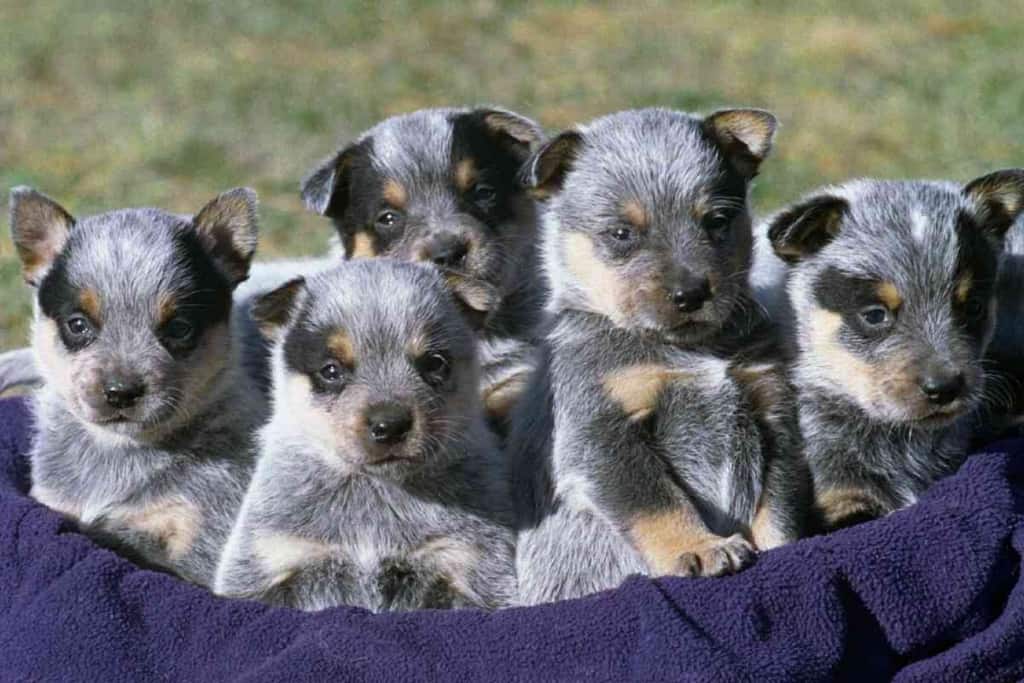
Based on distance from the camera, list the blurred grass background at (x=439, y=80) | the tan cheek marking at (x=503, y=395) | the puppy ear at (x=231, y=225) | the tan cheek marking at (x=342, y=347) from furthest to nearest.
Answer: the blurred grass background at (x=439, y=80)
the tan cheek marking at (x=503, y=395)
the puppy ear at (x=231, y=225)
the tan cheek marking at (x=342, y=347)

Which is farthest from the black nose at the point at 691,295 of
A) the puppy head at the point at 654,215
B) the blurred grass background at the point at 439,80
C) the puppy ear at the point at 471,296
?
the blurred grass background at the point at 439,80

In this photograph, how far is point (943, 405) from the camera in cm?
449

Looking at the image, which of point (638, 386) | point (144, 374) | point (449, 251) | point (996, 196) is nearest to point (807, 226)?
point (996, 196)

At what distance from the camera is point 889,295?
4.59 m

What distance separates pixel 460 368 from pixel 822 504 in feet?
4.08

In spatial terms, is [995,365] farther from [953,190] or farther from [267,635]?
[267,635]

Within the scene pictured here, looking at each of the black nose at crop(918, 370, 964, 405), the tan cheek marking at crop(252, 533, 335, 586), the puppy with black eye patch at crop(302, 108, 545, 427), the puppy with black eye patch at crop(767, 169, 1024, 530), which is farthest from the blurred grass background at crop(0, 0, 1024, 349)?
the black nose at crop(918, 370, 964, 405)

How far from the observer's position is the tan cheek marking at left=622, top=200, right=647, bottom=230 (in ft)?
15.8

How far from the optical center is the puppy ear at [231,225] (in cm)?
529

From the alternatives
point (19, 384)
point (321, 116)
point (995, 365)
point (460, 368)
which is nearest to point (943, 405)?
point (995, 365)

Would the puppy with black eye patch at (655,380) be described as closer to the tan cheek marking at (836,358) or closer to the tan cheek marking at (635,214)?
the tan cheek marking at (635,214)

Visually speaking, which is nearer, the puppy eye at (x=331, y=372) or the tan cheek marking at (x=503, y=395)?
the puppy eye at (x=331, y=372)

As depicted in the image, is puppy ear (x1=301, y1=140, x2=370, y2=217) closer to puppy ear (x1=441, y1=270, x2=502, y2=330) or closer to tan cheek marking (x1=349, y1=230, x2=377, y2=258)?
tan cheek marking (x1=349, y1=230, x2=377, y2=258)

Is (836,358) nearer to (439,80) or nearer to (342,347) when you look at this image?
(342,347)
